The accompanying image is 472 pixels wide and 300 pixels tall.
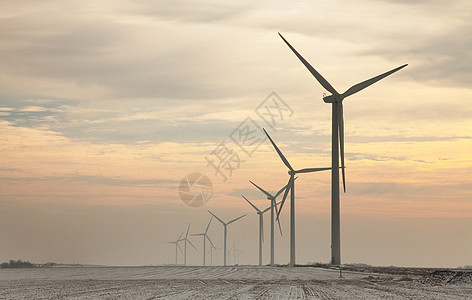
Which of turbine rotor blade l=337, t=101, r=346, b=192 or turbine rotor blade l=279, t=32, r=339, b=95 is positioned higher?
turbine rotor blade l=279, t=32, r=339, b=95

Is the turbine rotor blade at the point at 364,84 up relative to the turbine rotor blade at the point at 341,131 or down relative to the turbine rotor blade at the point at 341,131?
up

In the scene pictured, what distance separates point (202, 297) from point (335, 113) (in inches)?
3003

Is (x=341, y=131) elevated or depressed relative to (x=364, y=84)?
depressed

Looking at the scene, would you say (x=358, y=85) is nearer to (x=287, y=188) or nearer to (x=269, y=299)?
(x=287, y=188)

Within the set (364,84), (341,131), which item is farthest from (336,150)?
(364,84)

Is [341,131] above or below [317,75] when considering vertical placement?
below

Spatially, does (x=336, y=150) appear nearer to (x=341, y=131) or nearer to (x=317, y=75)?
(x=341, y=131)

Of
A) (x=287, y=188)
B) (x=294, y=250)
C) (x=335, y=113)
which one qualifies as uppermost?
(x=335, y=113)

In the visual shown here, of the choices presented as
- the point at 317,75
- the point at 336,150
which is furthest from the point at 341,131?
the point at 317,75

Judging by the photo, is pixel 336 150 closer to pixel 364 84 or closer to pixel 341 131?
pixel 341 131

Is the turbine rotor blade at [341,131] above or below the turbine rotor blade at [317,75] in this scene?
below

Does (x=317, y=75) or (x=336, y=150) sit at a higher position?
(x=317, y=75)

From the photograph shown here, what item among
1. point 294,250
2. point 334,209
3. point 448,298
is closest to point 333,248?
point 334,209

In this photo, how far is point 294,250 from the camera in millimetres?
151750
